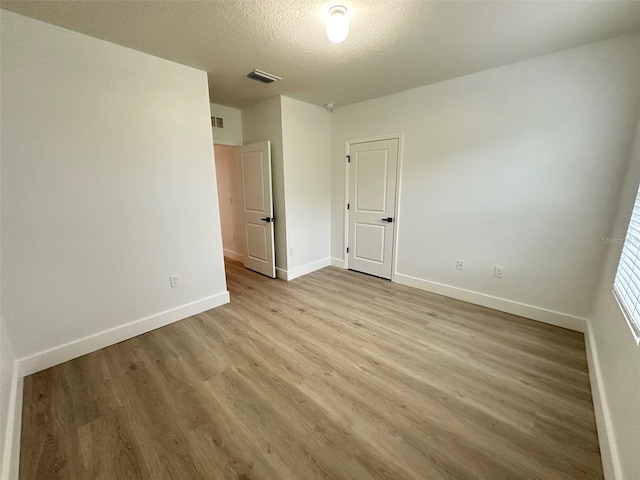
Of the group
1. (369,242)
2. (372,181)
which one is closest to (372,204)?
(372,181)

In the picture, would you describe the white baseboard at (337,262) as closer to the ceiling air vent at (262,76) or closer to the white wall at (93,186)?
the white wall at (93,186)

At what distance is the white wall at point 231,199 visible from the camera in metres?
4.25

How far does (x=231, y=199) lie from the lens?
460 centimetres

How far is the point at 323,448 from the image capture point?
4.62 feet

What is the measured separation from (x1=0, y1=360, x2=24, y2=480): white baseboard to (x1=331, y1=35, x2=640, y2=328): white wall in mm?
3608

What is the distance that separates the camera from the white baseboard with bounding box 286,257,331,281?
386cm

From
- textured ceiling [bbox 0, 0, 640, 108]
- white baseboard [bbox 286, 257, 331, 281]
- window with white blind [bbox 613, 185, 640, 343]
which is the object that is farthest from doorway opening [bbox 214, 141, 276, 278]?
window with white blind [bbox 613, 185, 640, 343]

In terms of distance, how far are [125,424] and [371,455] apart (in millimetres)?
1452

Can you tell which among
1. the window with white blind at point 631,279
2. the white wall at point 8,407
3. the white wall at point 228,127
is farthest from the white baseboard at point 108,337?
the window with white blind at point 631,279

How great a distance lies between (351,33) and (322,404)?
2.65 m

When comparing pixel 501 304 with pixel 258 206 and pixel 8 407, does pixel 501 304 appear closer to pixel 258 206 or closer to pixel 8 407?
pixel 258 206

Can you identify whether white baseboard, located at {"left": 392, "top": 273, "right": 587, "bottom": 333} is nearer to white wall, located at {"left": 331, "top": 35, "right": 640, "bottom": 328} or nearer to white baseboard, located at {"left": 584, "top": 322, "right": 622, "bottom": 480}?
white wall, located at {"left": 331, "top": 35, "right": 640, "bottom": 328}

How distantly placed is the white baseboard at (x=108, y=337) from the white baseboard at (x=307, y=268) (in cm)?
112

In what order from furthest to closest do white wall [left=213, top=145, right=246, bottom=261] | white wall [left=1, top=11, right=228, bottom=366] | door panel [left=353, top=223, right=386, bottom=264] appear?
white wall [left=213, top=145, right=246, bottom=261], door panel [left=353, top=223, right=386, bottom=264], white wall [left=1, top=11, right=228, bottom=366]
